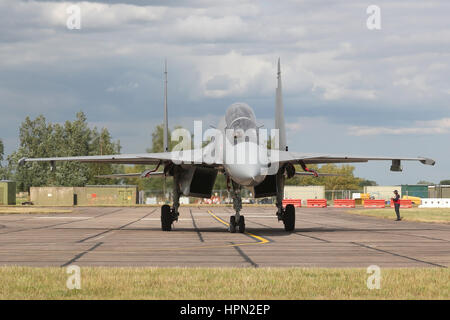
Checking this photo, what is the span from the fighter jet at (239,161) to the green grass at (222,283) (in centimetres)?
752

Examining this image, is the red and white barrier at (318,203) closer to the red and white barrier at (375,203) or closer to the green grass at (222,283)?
the red and white barrier at (375,203)

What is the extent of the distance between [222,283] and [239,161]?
29.0 ft

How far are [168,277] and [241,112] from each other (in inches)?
429

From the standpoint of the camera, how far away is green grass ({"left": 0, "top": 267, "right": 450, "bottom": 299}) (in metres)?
8.91

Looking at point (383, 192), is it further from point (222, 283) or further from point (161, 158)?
point (222, 283)

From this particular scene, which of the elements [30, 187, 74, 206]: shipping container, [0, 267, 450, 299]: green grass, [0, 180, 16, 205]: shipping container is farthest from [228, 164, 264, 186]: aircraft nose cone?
[30, 187, 74, 206]: shipping container

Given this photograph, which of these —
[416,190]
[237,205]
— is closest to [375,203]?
[416,190]

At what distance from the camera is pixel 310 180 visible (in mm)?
124812

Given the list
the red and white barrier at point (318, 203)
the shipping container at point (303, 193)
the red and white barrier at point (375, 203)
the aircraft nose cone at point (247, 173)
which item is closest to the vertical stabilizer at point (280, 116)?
the aircraft nose cone at point (247, 173)

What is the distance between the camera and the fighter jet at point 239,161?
1870 centimetres

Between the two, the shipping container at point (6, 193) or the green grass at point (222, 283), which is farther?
the shipping container at point (6, 193)
